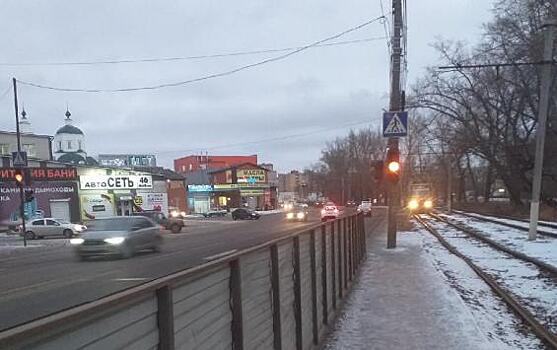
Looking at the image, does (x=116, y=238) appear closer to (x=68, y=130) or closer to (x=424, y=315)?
(x=424, y=315)

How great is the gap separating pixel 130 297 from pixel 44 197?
184ft

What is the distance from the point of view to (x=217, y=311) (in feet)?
12.7

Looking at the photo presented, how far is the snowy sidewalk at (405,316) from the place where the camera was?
25.5 feet

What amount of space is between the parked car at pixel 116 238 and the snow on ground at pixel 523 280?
1167 cm

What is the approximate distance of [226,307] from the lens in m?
4.09

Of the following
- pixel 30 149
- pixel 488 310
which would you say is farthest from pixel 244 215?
pixel 488 310

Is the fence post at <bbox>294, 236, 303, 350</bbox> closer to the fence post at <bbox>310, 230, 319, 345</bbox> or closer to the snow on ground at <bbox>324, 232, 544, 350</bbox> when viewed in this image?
the fence post at <bbox>310, 230, 319, 345</bbox>

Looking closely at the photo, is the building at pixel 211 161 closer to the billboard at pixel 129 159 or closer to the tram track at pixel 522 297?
the billboard at pixel 129 159

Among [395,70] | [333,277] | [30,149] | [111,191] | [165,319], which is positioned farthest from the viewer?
[30,149]

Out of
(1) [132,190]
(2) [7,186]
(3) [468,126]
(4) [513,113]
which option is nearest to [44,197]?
(2) [7,186]

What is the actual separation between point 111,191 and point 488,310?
53335 millimetres

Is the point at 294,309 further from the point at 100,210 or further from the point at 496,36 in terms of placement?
the point at 100,210

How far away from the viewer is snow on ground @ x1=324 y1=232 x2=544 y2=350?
25.6 ft

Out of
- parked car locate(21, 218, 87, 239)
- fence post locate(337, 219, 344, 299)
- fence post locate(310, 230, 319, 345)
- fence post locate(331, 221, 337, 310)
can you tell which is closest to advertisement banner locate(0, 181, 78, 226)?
parked car locate(21, 218, 87, 239)
